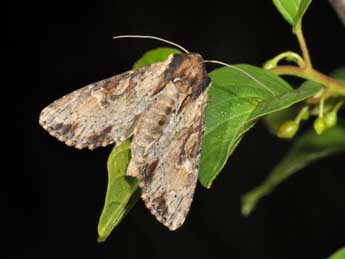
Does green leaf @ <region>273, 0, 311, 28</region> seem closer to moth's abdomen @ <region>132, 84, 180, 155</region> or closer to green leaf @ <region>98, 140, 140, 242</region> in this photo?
moth's abdomen @ <region>132, 84, 180, 155</region>

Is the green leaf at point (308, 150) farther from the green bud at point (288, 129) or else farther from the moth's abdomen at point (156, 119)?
the moth's abdomen at point (156, 119)

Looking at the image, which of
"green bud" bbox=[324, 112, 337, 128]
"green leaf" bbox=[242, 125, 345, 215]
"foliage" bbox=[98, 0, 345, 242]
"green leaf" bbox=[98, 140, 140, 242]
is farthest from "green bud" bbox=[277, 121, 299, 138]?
"green leaf" bbox=[98, 140, 140, 242]

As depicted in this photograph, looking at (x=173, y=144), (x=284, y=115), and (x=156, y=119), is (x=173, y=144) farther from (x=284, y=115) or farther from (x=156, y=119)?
(x=284, y=115)

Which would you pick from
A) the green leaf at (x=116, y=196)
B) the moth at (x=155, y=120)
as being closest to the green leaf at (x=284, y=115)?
the moth at (x=155, y=120)

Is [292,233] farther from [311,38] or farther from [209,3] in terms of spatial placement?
[209,3]

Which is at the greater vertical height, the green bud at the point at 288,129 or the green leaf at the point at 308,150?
the green bud at the point at 288,129

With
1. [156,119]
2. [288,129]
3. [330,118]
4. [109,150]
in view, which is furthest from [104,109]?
[109,150]
